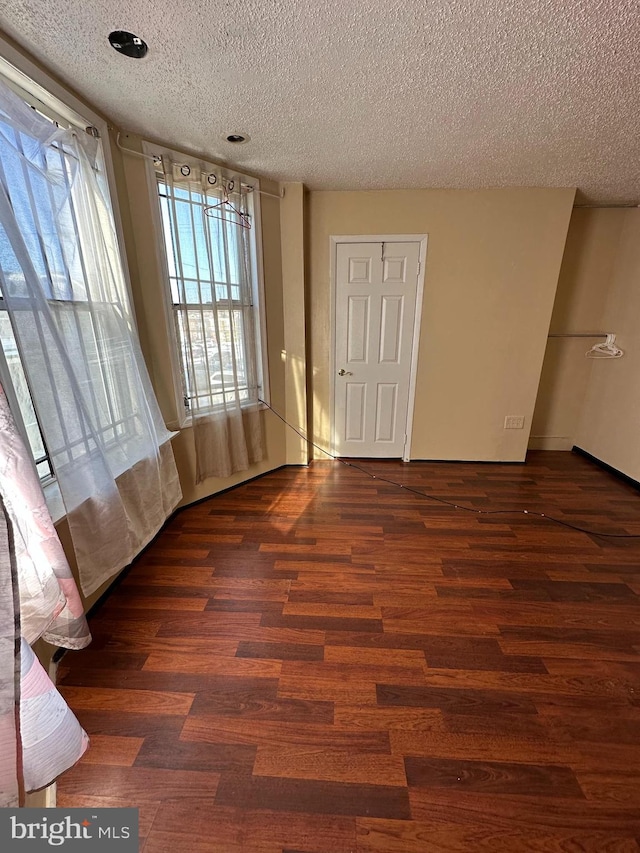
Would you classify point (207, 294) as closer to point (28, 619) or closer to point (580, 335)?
point (28, 619)

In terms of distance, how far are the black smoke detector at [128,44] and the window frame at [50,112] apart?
0.37 meters

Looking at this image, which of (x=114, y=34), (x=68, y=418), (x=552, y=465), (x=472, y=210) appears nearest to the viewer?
(x=114, y=34)

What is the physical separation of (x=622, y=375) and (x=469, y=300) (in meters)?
1.60

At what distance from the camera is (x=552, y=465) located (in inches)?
134

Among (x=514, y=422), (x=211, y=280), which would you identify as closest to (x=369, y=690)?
(x=211, y=280)

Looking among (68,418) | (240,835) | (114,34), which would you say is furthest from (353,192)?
(240,835)

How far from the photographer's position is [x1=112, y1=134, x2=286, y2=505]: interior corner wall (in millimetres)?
2043

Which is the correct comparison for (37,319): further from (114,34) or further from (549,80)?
(549,80)

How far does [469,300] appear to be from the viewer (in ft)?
10.2

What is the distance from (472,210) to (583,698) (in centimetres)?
333

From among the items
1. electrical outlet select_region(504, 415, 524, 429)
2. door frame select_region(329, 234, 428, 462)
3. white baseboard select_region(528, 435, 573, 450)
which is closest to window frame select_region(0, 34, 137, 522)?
door frame select_region(329, 234, 428, 462)

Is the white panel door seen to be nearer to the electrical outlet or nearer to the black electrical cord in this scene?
the black electrical cord

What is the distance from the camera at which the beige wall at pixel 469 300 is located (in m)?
2.90

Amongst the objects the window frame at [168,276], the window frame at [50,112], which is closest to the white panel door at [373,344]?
the window frame at [168,276]
